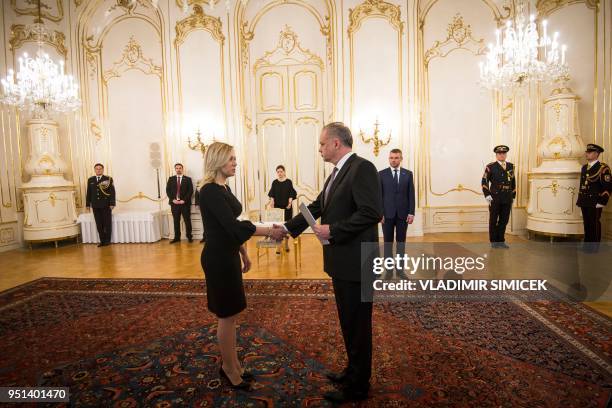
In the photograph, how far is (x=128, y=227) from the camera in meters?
7.20

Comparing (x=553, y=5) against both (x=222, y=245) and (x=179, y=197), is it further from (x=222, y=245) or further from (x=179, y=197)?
(x=179, y=197)

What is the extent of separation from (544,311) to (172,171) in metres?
6.92

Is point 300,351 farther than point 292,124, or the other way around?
point 292,124

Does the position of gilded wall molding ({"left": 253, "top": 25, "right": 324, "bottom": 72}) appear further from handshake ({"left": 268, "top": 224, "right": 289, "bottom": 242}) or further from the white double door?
handshake ({"left": 268, "top": 224, "right": 289, "bottom": 242})

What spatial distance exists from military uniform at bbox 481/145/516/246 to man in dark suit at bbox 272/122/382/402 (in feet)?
14.1

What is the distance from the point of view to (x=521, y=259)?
4.97 meters

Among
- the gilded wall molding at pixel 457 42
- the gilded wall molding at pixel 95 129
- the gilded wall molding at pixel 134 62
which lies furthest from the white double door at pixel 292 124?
the gilded wall molding at pixel 95 129

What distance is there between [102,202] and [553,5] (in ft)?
30.0

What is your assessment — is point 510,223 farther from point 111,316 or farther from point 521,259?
point 111,316

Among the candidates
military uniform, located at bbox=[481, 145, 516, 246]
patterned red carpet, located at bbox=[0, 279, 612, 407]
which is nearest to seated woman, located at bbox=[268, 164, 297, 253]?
patterned red carpet, located at bbox=[0, 279, 612, 407]

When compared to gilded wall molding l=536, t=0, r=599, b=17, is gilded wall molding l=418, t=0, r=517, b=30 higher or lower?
higher

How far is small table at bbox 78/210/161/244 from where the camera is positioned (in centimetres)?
717

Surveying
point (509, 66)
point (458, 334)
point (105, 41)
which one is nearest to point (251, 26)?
point (105, 41)

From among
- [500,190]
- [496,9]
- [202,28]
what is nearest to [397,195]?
[500,190]
